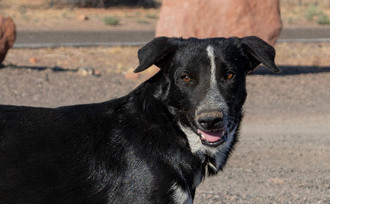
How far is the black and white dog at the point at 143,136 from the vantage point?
5.12 m

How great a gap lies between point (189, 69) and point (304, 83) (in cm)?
1323

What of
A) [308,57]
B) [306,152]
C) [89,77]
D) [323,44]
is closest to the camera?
[306,152]

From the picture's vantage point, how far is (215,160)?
5449mm

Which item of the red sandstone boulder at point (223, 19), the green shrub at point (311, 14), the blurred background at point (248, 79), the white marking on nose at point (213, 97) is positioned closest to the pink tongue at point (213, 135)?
the white marking on nose at point (213, 97)

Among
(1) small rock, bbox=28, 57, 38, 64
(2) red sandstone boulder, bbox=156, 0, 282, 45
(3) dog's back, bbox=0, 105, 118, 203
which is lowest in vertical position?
(1) small rock, bbox=28, 57, 38, 64

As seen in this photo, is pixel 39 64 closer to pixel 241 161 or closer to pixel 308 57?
pixel 308 57

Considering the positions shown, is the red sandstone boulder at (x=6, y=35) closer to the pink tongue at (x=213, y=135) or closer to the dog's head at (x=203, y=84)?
the dog's head at (x=203, y=84)

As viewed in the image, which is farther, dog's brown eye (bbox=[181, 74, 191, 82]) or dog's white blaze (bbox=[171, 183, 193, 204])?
dog's brown eye (bbox=[181, 74, 191, 82])

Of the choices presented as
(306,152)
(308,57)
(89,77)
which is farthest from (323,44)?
(306,152)

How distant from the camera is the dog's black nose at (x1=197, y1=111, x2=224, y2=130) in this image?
5121 mm

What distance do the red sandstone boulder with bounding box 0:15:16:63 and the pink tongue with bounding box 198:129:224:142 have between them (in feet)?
43.9

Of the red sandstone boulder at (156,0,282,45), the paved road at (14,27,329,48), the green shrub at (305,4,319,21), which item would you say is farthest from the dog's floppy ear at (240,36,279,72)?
the green shrub at (305,4,319,21)

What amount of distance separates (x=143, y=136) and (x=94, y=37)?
2374cm

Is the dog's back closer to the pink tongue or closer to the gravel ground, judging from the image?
the pink tongue
